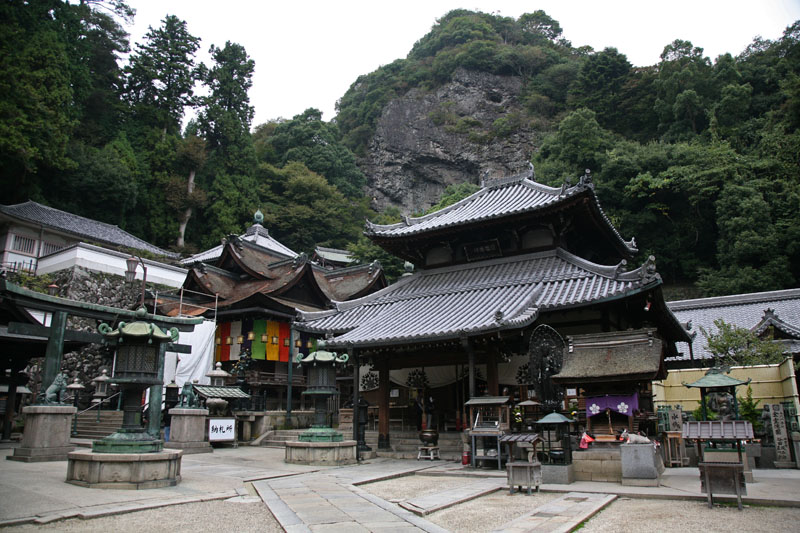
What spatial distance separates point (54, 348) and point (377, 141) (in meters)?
58.2

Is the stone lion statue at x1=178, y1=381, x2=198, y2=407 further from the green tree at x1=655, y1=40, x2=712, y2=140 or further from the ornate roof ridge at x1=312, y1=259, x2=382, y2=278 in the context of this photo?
the green tree at x1=655, y1=40, x2=712, y2=140

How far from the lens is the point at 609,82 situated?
178 ft

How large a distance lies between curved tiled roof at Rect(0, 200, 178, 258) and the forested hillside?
10.2 ft

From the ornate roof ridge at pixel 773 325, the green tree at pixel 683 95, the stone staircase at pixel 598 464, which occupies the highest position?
the green tree at pixel 683 95

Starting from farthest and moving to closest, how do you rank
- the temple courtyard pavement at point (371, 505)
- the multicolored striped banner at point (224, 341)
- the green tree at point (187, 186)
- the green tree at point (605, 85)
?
the green tree at point (605, 85), the green tree at point (187, 186), the multicolored striped banner at point (224, 341), the temple courtyard pavement at point (371, 505)

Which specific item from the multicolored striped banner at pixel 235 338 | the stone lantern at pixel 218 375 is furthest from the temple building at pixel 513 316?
the multicolored striped banner at pixel 235 338

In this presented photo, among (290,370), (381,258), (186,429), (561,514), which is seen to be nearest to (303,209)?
(381,258)

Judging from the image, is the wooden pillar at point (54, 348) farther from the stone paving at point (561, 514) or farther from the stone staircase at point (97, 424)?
the stone paving at point (561, 514)

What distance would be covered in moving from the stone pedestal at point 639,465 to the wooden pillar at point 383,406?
7963mm

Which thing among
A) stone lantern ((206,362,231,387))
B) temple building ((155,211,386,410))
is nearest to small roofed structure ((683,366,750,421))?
stone lantern ((206,362,231,387))

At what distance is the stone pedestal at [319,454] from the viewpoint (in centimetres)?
1341

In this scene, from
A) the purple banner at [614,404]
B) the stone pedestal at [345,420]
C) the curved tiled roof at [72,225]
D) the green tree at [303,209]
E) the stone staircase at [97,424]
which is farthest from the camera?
the green tree at [303,209]

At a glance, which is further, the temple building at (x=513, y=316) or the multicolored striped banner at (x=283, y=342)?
the multicolored striped banner at (x=283, y=342)

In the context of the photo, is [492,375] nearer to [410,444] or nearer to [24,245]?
[410,444]
